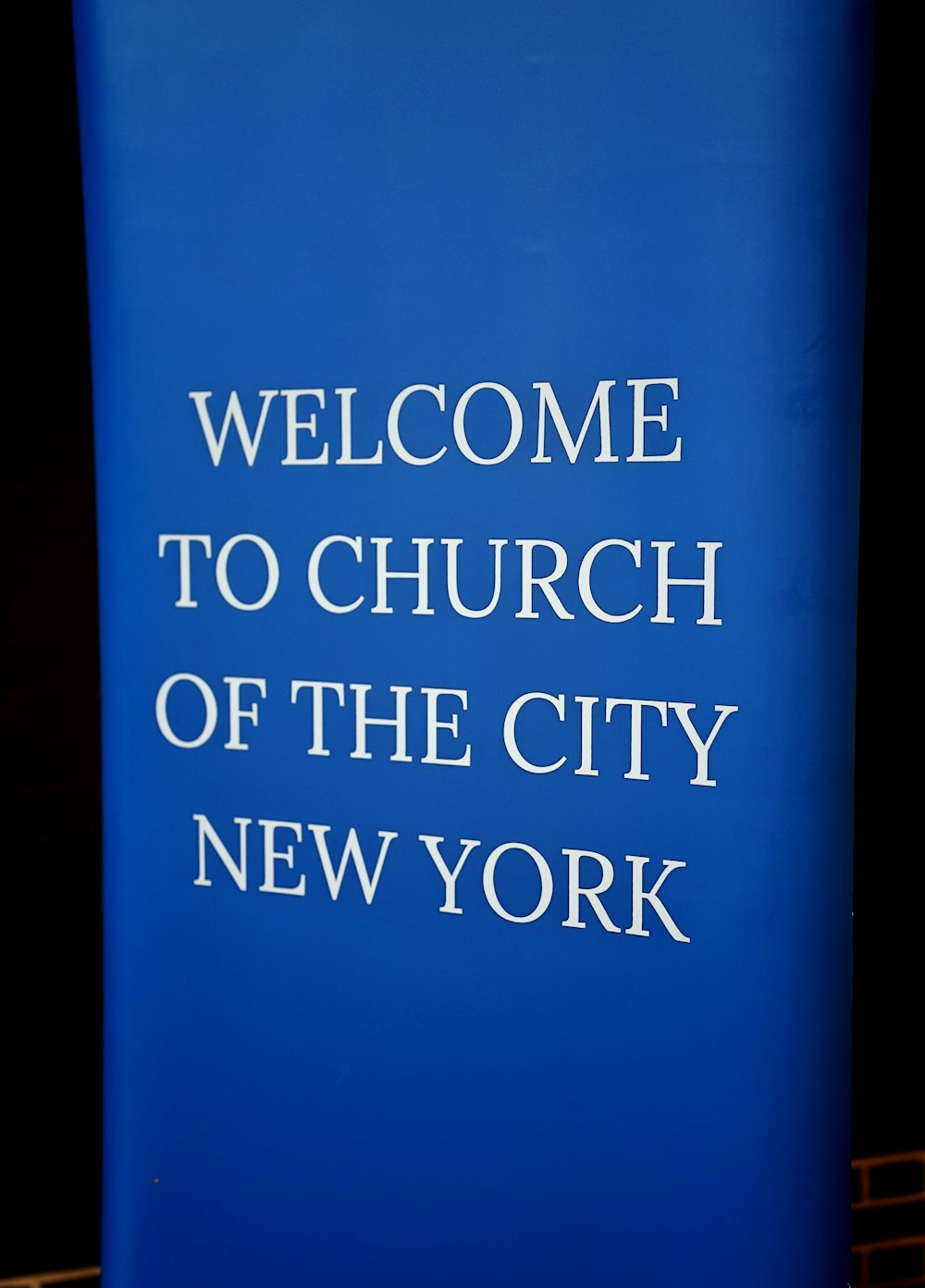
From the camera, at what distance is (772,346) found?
101 cm

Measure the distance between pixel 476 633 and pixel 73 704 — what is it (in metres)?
1.14

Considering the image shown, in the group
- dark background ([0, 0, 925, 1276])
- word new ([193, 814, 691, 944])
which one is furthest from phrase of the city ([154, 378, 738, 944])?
dark background ([0, 0, 925, 1276])

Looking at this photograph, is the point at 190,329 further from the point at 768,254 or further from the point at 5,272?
the point at 5,272

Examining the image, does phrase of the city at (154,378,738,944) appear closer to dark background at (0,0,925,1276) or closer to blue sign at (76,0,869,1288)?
blue sign at (76,0,869,1288)

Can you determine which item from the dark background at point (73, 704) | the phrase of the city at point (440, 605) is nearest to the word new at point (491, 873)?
the phrase of the city at point (440, 605)

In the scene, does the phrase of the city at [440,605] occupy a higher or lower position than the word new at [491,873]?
higher

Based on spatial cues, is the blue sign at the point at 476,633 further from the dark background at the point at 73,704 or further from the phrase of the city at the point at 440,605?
the dark background at the point at 73,704

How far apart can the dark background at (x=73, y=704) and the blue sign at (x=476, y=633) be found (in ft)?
2.57

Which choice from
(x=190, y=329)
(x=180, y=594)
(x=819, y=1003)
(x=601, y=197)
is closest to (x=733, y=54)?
(x=601, y=197)

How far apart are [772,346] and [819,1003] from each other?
1.97 ft

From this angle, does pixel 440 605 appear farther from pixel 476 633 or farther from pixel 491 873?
pixel 491 873

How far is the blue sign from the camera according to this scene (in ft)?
3.36

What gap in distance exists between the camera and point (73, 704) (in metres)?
2.01

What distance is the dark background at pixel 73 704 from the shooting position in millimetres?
1956
